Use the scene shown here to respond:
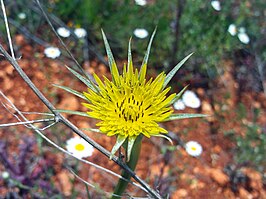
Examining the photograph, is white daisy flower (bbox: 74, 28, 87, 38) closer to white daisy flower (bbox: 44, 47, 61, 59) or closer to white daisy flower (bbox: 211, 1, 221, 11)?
white daisy flower (bbox: 44, 47, 61, 59)

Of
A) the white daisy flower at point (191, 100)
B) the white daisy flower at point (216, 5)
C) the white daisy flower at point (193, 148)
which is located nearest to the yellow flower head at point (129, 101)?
the white daisy flower at point (193, 148)

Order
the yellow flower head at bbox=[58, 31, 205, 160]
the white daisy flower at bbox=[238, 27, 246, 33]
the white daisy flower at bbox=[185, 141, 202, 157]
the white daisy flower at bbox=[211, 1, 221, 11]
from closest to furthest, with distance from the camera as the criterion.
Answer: the yellow flower head at bbox=[58, 31, 205, 160] < the white daisy flower at bbox=[185, 141, 202, 157] < the white daisy flower at bbox=[211, 1, 221, 11] < the white daisy flower at bbox=[238, 27, 246, 33]

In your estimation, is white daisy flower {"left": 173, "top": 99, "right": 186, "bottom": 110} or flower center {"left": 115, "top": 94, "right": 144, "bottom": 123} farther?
white daisy flower {"left": 173, "top": 99, "right": 186, "bottom": 110}

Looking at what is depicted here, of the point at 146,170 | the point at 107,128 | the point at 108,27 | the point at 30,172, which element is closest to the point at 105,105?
the point at 107,128

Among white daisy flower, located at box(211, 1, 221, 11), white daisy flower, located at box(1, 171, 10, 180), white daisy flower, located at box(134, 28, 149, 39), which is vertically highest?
white daisy flower, located at box(211, 1, 221, 11)

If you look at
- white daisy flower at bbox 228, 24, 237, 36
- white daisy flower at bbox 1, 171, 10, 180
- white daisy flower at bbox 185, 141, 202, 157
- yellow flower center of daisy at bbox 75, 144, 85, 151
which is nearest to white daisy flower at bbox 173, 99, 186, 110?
white daisy flower at bbox 185, 141, 202, 157

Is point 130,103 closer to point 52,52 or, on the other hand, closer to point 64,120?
point 64,120

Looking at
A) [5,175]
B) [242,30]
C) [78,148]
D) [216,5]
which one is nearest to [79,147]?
[78,148]

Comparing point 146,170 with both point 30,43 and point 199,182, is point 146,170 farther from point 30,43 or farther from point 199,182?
point 30,43
